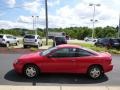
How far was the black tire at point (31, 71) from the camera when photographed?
12.2 m

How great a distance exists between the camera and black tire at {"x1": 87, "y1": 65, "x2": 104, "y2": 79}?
40.7ft

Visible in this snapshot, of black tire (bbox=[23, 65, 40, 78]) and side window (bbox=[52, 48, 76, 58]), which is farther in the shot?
side window (bbox=[52, 48, 76, 58])

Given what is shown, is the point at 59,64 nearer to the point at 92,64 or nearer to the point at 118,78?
the point at 92,64

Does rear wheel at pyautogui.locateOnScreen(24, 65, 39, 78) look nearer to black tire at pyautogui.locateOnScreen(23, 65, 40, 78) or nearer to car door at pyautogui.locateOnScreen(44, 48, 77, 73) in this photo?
black tire at pyautogui.locateOnScreen(23, 65, 40, 78)

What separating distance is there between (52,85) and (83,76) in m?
2.32

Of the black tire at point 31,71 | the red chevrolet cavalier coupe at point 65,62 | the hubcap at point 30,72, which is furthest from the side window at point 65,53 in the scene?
the hubcap at point 30,72

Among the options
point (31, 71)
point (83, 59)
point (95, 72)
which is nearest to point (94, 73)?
point (95, 72)

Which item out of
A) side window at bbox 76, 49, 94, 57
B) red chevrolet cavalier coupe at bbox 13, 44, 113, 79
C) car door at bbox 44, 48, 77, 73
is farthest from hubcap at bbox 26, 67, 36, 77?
side window at bbox 76, 49, 94, 57

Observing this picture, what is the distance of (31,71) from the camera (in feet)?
40.0

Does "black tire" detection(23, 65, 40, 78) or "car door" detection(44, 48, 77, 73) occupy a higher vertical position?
"car door" detection(44, 48, 77, 73)

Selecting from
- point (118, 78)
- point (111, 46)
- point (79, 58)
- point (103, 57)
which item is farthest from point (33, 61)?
point (111, 46)

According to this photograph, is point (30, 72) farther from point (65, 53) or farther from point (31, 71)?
point (65, 53)

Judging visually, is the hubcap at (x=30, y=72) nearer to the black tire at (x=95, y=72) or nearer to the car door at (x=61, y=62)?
the car door at (x=61, y=62)

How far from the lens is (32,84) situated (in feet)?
36.7
